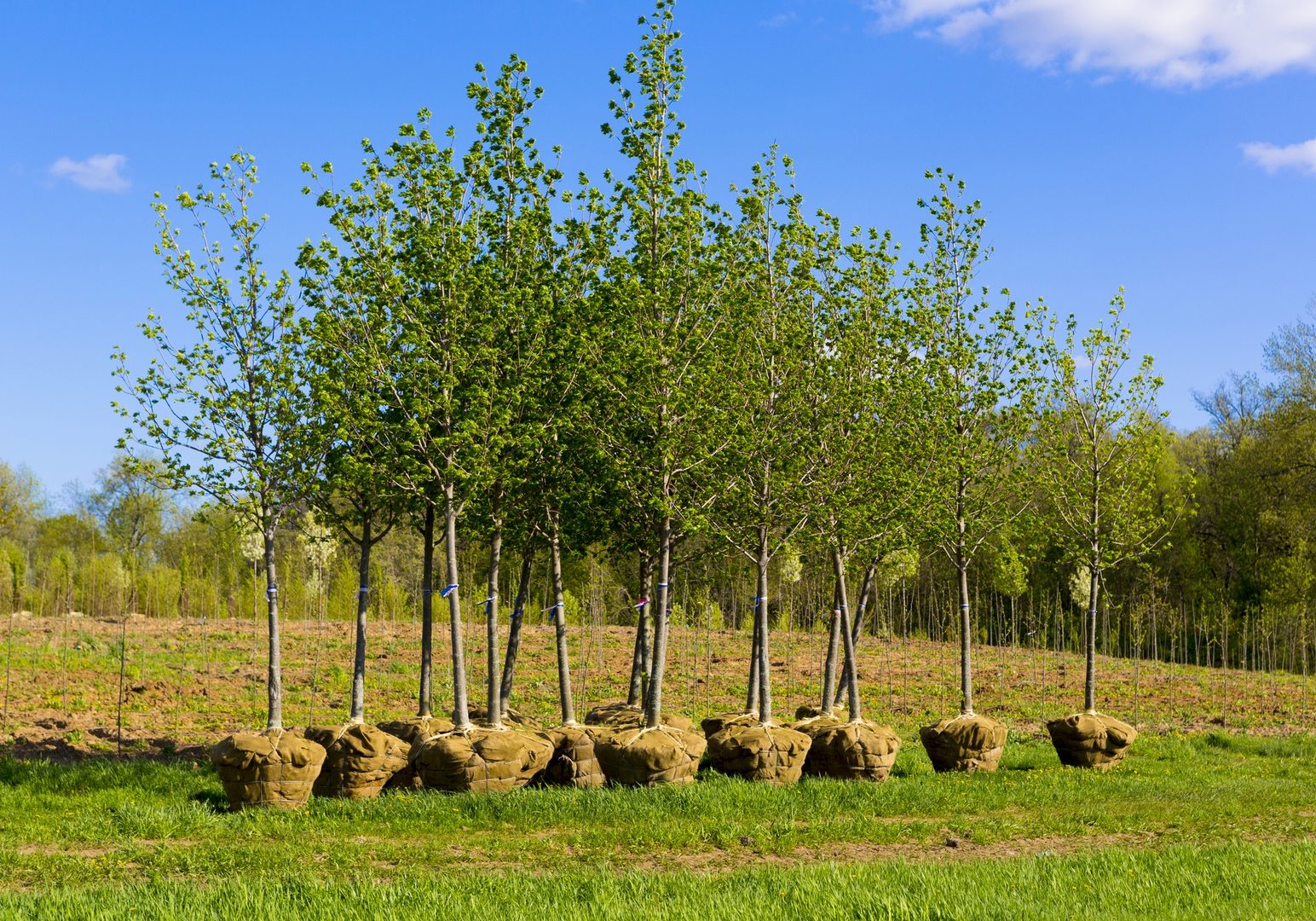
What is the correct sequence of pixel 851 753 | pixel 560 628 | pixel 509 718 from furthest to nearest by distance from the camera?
pixel 509 718 → pixel 560 628 → pixel 851 753

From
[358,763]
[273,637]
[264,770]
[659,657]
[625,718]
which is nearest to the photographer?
[264,770]

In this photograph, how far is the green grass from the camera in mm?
8789

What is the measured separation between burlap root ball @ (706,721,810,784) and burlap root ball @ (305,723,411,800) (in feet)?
12.5

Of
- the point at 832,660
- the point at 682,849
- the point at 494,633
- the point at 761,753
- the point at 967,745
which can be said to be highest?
the point at 494,633

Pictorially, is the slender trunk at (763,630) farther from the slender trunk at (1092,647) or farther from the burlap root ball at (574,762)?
the slender trunk at (1092,647)

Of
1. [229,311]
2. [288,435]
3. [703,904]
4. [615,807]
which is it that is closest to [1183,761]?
[615,807]

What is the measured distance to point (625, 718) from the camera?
54.5ft

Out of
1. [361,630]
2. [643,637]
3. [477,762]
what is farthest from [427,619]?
[643,637]

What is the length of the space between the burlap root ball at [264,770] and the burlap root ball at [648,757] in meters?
3.27

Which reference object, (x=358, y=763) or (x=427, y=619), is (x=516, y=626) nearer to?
(x=427, y=619)

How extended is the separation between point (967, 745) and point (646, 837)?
6076mm

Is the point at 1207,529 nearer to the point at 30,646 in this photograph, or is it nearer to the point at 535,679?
the point at 535,679

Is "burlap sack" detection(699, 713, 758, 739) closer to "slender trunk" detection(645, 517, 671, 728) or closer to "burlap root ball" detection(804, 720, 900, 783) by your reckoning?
"burlap root ball" detection(804, 720, 900, 783)

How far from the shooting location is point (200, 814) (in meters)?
12.2
